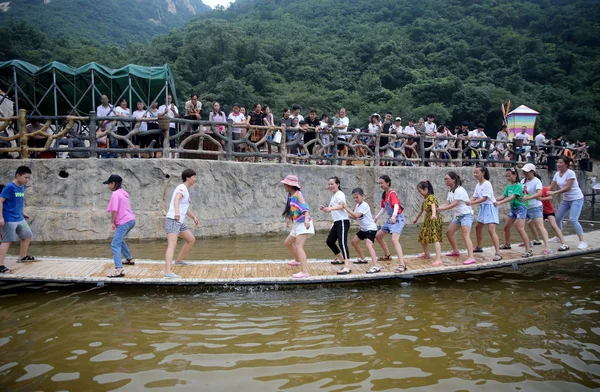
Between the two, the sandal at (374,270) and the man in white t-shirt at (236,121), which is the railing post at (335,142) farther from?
the sandal at (374,270)

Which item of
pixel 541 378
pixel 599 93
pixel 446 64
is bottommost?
pixel 541 378

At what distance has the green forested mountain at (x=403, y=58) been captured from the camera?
126 ft

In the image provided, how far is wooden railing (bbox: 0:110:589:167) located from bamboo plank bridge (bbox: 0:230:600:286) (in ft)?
13.9

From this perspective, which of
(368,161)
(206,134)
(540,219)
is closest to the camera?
(540,219)

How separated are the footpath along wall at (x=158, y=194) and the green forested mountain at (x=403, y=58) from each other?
23626 mm

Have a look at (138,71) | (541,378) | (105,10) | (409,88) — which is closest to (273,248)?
(541,378)

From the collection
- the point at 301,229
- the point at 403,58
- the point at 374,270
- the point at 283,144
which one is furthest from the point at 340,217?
the point at 403,58

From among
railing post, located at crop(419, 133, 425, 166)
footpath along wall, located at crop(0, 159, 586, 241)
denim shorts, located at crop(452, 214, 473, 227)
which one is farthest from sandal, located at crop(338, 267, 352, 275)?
railing post, located at crop(419, 133, 425, 166)

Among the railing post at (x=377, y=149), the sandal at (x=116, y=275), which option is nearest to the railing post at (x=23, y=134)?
the sandal at (x=116, y=275)

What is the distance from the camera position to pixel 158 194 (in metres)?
11.3

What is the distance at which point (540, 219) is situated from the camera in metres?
8.71

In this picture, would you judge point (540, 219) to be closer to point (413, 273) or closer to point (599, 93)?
point (413, 273)

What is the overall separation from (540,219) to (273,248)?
567 cm

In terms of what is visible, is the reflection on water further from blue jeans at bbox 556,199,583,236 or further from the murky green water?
blue jeans at bbox 556,199,583,236
